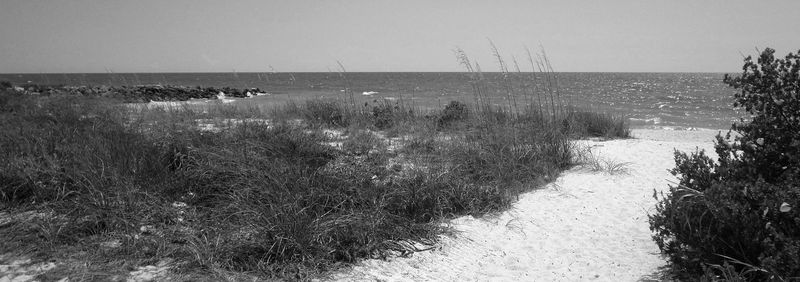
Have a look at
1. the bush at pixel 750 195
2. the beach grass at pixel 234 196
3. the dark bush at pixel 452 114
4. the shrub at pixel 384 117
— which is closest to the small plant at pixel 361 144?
the beach grass at pixel 234 196

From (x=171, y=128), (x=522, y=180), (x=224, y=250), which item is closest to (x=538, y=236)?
(x=522, y=180)

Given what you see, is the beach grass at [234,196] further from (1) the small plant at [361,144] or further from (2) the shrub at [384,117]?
(2) the shrub at [384,117]

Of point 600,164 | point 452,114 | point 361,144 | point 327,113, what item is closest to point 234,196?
point 361,144

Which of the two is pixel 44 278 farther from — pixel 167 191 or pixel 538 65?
pixel 538 65

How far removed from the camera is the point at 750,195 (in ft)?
9.57

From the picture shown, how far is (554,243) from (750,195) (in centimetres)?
159

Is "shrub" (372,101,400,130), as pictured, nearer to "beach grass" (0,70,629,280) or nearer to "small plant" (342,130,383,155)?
"small plant" (342,130,383,155)

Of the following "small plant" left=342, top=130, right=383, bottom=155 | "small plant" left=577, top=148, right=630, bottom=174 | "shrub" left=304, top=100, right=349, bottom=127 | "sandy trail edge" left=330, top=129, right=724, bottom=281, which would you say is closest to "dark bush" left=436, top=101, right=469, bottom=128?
"shrub" left=304, top=100, right=349, bottom=127

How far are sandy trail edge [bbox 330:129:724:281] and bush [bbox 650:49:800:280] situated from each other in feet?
1.86

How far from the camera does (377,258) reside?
11.4 feet

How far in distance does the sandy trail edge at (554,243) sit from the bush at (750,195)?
1.86 ft

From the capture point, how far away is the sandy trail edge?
346 centimetres

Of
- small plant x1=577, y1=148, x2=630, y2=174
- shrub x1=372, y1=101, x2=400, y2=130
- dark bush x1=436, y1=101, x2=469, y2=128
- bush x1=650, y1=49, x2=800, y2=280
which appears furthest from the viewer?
dark bush x1=436, y1=101, x2=469, y2=128

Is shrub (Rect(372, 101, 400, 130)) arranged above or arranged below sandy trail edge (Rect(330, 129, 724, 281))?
above
